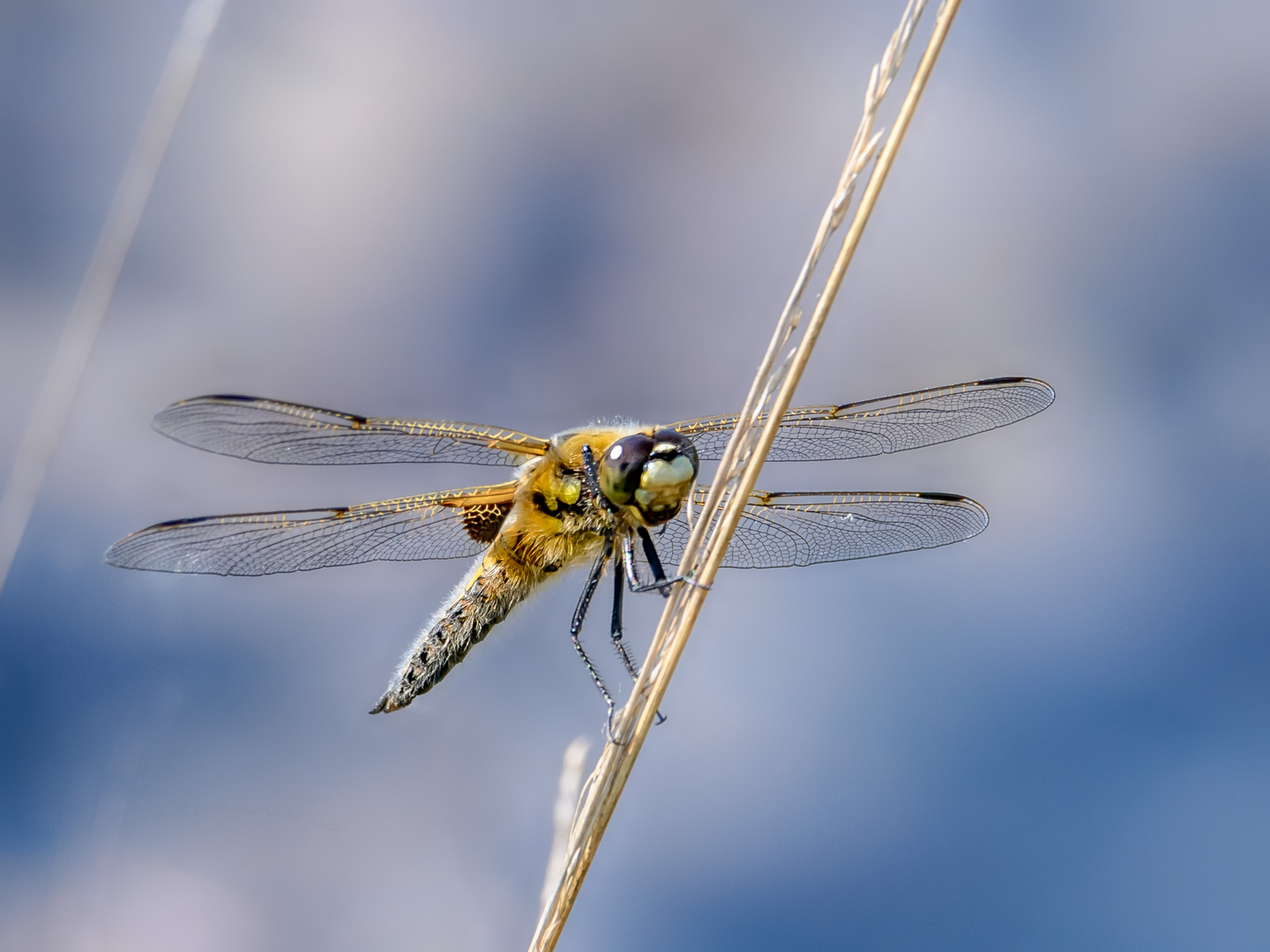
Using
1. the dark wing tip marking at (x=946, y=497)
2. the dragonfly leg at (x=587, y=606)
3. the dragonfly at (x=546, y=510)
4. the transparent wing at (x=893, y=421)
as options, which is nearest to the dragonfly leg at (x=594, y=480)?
the dragonfly at (x=546, y=510)

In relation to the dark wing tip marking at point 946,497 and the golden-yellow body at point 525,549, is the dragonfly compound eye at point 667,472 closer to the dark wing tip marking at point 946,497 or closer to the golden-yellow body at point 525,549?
the golden-yellow body at point 525,549

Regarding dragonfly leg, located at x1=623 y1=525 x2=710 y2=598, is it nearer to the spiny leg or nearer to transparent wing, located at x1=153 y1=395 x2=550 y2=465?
the spiny leg

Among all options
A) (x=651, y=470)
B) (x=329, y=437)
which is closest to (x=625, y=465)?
(x=651, y=470)

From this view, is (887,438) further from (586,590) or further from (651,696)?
(651,696)

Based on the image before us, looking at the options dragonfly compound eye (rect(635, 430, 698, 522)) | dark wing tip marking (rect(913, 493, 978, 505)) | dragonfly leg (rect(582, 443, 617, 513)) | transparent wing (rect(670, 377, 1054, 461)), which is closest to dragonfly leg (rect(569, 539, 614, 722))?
dragonfly leg (rect(582, 443, 617, 513))

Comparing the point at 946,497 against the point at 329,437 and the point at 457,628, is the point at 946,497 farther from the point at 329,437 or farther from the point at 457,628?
the point at 329,437
